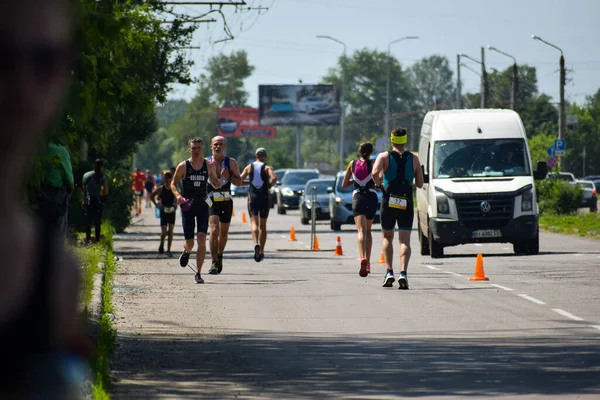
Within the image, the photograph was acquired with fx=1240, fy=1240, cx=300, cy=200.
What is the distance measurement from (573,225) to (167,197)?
48.8 feet

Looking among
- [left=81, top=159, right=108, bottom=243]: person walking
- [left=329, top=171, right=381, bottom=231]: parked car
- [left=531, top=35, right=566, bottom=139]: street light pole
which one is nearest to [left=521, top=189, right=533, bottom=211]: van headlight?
[left=81, top=159, right=108, bottom=243]: person walking

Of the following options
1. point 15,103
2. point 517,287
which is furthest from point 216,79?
point 15,103

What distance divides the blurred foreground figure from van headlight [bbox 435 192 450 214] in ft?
70.5

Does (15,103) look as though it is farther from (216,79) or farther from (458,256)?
(216,79)

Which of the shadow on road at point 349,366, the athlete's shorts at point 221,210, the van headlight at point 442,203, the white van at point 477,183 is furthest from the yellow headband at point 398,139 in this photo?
the van headlight at point 442,203

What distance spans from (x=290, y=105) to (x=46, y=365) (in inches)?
4604

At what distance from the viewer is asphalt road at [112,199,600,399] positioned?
7512 mm

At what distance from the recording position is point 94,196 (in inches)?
968

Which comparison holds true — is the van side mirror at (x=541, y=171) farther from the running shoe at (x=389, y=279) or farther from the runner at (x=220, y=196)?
the running shoe at (x=389, y=279)

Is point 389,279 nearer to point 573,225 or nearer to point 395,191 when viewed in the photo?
point 395,191

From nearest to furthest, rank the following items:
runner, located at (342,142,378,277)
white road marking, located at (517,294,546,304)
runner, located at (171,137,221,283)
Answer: white road marking, located at (517,294,546,304) → runner, located at (171,137,221,283) → runner, located at (342,142,378,277)

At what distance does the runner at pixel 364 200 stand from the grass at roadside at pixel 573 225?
13099 mm

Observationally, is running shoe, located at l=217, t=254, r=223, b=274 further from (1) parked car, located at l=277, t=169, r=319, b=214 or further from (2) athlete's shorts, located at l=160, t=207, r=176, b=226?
(1) parked car, located at l=277, t=169, r=319, b=214

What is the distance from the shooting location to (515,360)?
28.1 feet
